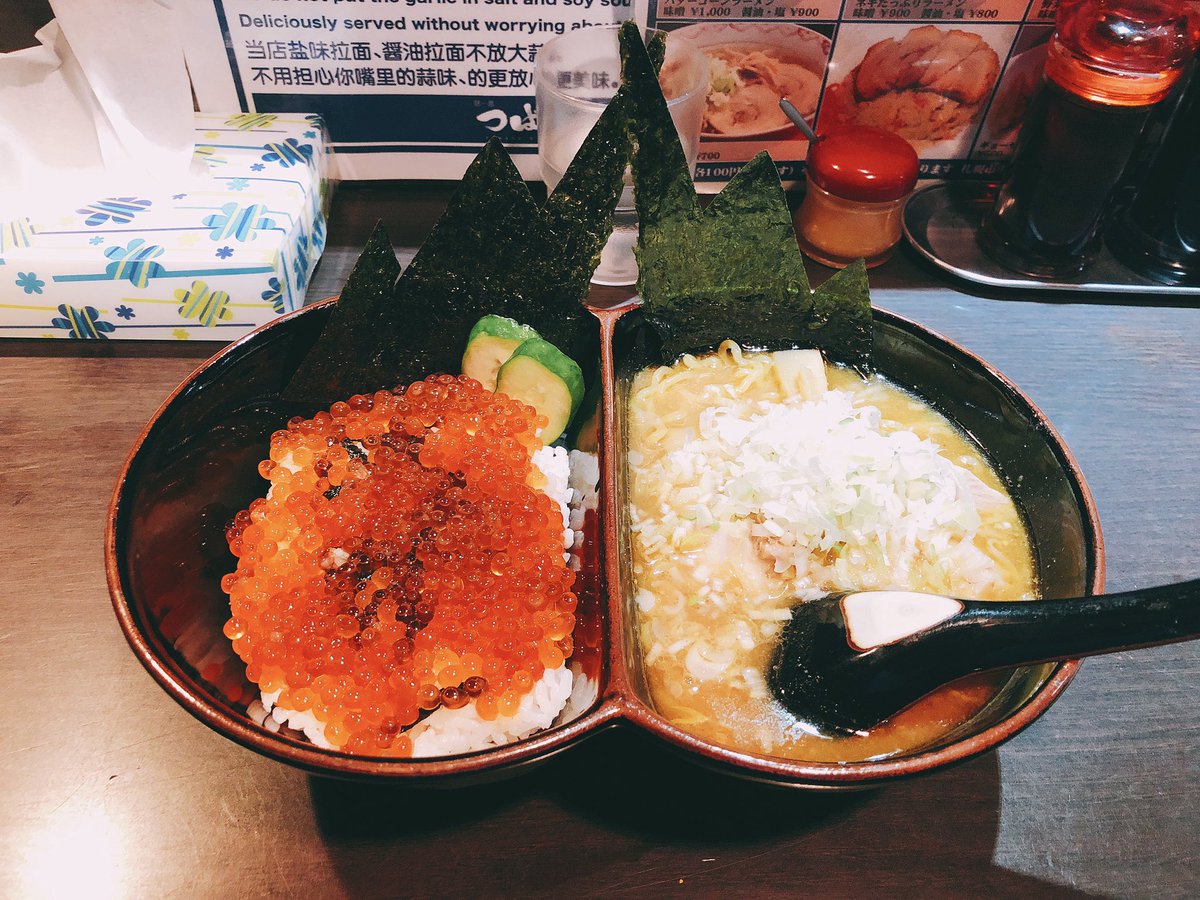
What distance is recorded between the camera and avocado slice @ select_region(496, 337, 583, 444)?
1389mm

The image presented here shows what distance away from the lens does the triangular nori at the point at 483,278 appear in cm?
136

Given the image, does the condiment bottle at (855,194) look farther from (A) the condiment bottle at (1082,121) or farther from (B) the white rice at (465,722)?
(B) the white rice at (465,722)

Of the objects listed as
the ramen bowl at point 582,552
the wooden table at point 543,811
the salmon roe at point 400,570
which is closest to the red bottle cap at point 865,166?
the ramen bowl at point 582,552

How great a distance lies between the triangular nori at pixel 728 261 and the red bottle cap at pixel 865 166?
14.3 inches

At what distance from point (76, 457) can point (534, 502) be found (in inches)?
38.8

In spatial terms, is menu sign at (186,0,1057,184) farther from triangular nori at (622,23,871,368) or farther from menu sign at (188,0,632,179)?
triangular nori at (622,23,871,368)

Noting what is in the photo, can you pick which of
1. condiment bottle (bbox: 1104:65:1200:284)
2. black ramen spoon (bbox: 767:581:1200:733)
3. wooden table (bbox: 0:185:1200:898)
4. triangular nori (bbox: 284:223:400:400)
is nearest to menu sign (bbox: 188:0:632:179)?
triangular nori (bbox: 284:223:400:400)

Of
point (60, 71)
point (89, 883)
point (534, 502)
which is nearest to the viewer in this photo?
point (89, 883)

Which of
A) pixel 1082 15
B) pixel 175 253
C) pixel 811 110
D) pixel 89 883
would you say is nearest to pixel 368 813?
pixel 89 883

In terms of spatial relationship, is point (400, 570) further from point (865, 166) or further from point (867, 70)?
point (867, 70)

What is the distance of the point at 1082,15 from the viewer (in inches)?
64.2

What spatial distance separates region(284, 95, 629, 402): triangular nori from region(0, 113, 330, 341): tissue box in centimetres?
38

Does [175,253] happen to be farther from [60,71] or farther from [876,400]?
[876,400]

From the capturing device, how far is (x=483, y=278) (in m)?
1.45
